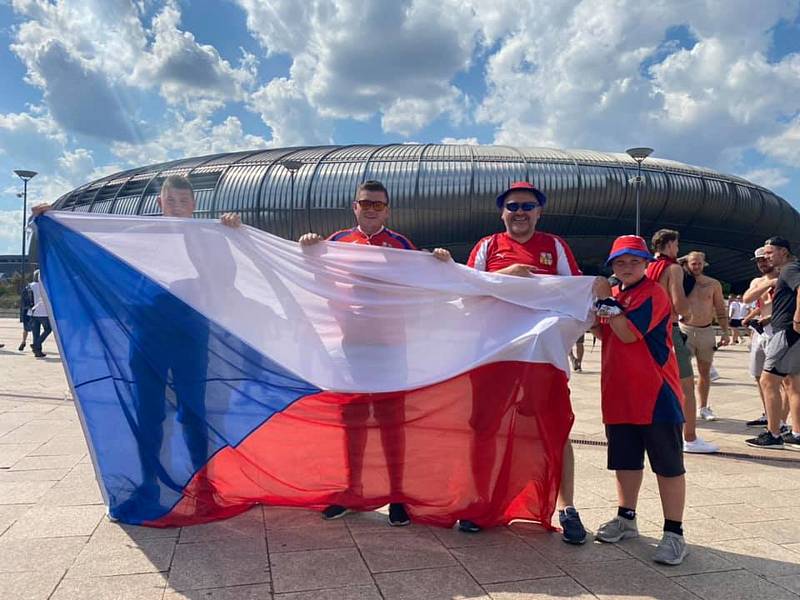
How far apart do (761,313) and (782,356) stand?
3.81 feet

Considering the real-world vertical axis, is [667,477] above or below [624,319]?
below

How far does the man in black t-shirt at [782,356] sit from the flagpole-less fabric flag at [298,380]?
353 cm

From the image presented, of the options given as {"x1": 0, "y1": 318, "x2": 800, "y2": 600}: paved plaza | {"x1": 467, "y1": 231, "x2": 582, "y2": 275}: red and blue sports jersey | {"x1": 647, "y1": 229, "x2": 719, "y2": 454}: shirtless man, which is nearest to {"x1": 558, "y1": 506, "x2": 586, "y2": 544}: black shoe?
{"x1": 0, "y1": 318, "x2": 800, "y2": 600}: paved plaza

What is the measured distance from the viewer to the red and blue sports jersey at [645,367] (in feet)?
11.1

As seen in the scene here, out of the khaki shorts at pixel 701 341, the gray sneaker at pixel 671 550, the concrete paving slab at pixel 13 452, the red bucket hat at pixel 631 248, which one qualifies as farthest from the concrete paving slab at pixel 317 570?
the khaki shorts at pixel 701 341

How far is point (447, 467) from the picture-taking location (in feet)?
12.2

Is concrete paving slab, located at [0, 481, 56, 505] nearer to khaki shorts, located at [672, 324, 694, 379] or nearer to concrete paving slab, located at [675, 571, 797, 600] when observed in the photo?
concrete paving slab, located at [675, 571, 797, 600]

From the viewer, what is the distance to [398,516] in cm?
378

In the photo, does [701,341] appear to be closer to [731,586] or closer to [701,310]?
[701,310]

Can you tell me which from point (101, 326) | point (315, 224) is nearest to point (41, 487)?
point (101, 326)

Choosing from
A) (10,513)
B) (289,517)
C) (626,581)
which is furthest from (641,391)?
(10,513)

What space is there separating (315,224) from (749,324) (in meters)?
37.5

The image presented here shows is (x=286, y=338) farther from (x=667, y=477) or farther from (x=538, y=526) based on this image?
(x=667, y=477)

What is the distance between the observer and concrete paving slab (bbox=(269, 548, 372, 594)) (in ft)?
9.60
